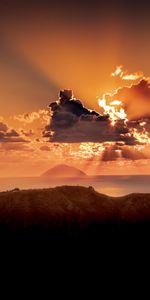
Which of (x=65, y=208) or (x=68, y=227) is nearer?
(x=68, y=227)

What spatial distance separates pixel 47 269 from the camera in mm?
90188

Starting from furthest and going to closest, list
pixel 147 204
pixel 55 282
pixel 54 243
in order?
pixel 147 204
pixel 54 243
pixel 55 282

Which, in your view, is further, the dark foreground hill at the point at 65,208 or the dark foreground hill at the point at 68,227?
the dark foreground hill at the point at 65,208

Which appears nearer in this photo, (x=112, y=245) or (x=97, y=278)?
(x=97, y=278)

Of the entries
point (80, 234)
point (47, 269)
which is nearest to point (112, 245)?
point (80, 234)

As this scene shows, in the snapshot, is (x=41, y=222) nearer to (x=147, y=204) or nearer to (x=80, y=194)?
(x=80, y=194)

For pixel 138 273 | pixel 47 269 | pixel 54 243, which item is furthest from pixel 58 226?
pixel 138 273

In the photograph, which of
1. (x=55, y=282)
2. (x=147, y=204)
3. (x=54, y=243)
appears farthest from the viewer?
(x=147, y=204)

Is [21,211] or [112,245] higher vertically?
[21,211]

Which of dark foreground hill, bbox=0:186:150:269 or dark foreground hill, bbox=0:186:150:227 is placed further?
dark foreground hill, bbox=0:186:150:227

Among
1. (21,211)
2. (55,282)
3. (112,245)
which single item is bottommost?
(55,282)

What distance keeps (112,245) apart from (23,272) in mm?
19155

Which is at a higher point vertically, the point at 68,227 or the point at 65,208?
the point at 65,208

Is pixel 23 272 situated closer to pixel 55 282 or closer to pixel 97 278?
pixel 55 282
